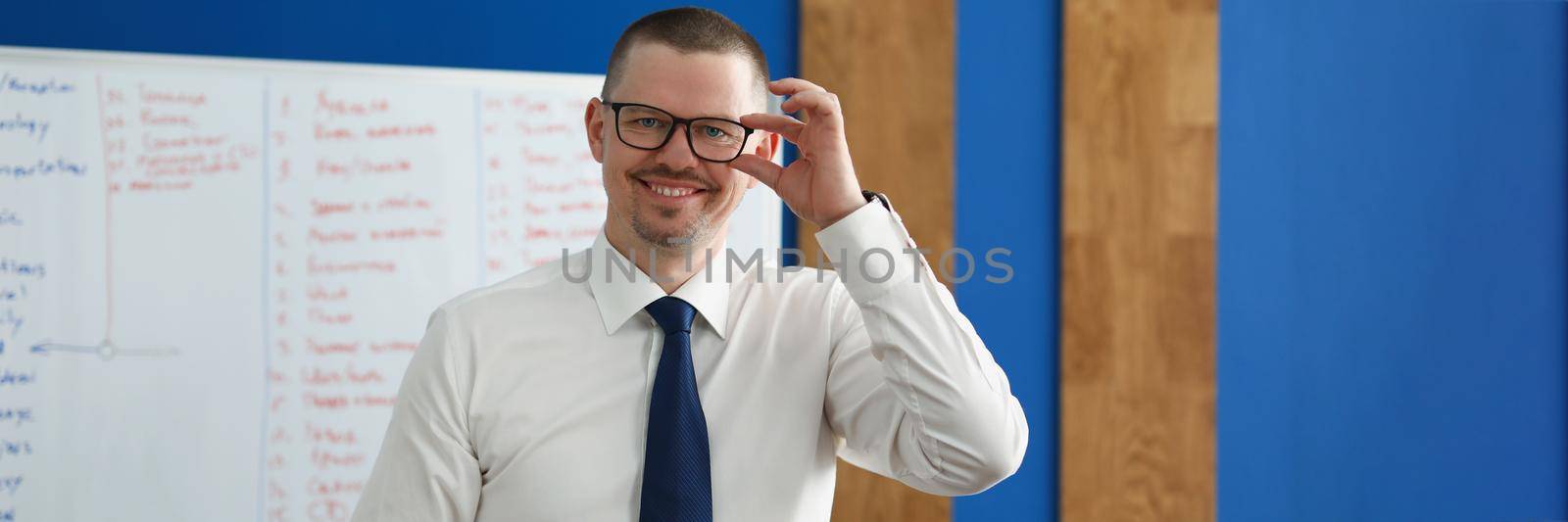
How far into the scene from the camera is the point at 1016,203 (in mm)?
2582

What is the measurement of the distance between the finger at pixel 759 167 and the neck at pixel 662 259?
0.12 meters

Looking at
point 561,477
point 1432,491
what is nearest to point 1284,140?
point 1432,491

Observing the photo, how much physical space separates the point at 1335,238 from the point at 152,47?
272cm

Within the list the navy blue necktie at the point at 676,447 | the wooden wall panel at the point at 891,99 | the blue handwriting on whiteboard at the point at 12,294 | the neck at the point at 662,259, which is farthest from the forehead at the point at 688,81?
the blue handwriting on whiteboard at the point at 12,294

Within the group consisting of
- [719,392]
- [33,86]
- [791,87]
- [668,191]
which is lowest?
[719,392]

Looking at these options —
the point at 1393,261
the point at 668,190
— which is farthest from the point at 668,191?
the point at 1393,261

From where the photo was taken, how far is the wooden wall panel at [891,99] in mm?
2537

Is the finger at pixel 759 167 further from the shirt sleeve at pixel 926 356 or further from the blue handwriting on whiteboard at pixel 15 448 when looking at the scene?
the blue handwriting on whiteboard at pixel 15 448

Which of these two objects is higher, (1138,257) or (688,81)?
(688,81)

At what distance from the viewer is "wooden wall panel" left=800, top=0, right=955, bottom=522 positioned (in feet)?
8.32

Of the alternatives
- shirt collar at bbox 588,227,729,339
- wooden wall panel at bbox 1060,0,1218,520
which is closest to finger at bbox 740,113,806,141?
shirt collar at bbox 588,227,729,339

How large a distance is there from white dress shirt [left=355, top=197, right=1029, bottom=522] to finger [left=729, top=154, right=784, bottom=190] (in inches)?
4.6

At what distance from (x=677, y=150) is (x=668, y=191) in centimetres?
5

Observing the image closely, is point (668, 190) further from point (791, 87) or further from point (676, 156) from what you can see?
point (791, 87)
